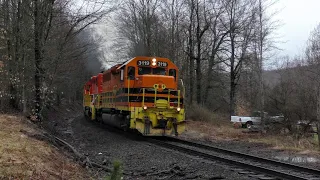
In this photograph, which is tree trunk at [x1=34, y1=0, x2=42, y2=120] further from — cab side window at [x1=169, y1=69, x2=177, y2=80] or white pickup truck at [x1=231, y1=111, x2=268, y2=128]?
white pickup truck at [x1=231, y1=111, x2=268, y2=128]

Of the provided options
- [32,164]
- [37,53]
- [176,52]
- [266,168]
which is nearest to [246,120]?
[176,52]

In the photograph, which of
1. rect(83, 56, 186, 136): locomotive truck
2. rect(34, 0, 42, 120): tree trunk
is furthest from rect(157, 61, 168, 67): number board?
rect(34, 0, 42, 120): tree trunk

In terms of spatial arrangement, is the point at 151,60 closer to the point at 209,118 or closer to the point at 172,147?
the point at 172,147

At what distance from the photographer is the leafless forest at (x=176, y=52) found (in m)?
18.4

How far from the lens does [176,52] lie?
105 feet

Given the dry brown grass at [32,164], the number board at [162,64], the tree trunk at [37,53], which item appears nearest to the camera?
the dry brown grass at [32,164]

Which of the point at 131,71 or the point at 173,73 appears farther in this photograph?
the point at 173,73

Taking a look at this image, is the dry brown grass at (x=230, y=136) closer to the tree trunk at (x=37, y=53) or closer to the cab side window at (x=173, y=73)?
the cab side window at (x=173, y=73)

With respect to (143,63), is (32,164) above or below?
below

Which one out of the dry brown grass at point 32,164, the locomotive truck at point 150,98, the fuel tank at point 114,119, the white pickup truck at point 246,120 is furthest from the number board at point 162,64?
the white pickup truck at point 246,120

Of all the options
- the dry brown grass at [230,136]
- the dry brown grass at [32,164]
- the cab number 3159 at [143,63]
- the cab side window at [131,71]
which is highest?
the cab number 3159 at [143,63]

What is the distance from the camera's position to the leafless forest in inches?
724

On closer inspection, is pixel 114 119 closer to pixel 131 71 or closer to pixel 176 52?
pixel 131 71

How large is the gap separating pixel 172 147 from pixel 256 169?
16.0 feet
